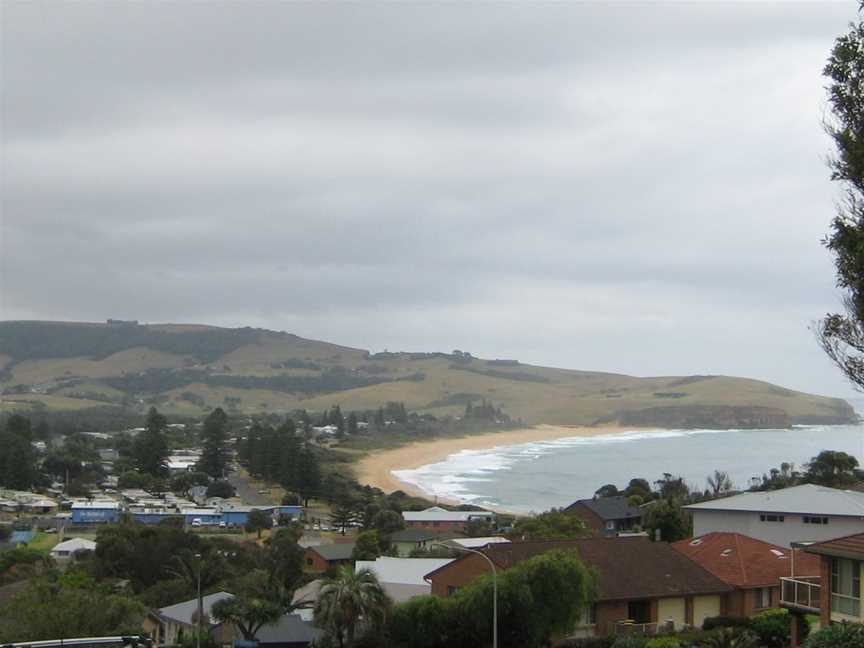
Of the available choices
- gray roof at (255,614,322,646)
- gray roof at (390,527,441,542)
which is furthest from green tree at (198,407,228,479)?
gray roof at (255,614,322,646)

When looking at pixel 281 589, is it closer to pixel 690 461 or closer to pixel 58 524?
pixel 58 524

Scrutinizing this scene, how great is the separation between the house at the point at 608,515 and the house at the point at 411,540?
10.0 m

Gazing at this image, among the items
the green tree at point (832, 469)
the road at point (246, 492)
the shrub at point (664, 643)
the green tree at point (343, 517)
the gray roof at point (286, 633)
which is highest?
the green tree at point (832, 469)

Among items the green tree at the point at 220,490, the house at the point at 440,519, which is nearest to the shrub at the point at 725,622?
the house at the point at 440,519

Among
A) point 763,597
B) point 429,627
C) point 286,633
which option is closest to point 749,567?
point 763,597

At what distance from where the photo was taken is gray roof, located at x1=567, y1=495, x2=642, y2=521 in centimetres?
6506

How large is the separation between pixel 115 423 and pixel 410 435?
4680cm

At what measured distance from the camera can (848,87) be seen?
17.4 m

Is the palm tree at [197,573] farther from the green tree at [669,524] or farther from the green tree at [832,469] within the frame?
the green tree at [832,469]

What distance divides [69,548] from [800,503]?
37.8 metres

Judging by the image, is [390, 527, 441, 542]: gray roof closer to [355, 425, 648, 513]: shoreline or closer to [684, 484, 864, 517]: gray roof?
[684, 484, 864, 517]: gray roof

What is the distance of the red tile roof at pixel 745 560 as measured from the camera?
112 feet

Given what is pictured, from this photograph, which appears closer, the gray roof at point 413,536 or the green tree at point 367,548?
the green tree at point 367,548

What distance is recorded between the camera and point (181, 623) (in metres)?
37.2
